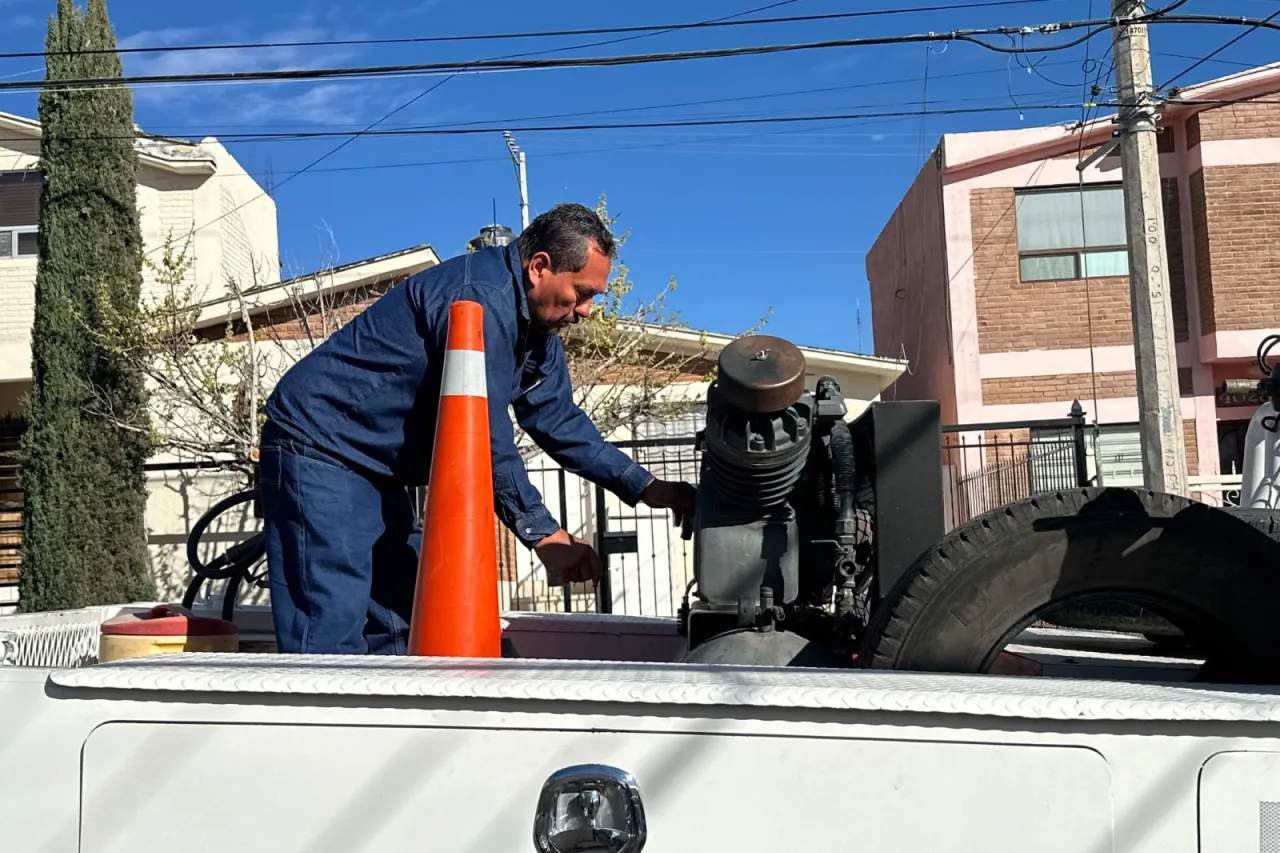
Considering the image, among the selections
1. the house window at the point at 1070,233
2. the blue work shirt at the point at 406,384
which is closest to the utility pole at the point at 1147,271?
the house window at the point at 1070,233

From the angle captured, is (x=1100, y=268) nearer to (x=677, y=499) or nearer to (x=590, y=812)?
(x=677, y=499)

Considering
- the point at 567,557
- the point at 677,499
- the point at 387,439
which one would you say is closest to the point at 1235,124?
the point at 677,499

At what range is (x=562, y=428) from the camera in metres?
3.10

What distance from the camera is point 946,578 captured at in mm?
1777

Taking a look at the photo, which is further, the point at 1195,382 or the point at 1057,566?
the point at 1195,382

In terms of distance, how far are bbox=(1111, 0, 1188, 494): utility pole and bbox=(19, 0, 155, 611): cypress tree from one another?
36.1 ft

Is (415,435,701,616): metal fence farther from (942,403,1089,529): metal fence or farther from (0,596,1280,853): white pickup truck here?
(0,596,1280,853): white pickup truck

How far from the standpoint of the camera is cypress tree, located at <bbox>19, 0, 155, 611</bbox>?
1226 cm

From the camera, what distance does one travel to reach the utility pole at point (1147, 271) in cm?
1024

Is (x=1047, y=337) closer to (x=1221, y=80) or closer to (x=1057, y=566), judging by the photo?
(x=1221, y=80)

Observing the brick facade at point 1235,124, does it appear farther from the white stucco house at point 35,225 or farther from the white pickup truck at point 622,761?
the white pickup truck at point 622,761

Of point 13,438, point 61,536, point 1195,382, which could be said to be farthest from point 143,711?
point 1195,382

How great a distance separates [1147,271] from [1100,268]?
23.2 ft

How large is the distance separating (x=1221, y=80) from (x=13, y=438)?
63.9 ft
